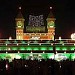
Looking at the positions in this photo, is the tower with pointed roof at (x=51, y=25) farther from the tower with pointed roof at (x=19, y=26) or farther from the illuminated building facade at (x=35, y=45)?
the tower with pointed roof at (x=19, y=26)

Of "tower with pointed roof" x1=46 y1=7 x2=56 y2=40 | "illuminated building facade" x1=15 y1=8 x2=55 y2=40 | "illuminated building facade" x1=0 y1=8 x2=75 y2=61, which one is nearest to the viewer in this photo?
"illuminated building facade" x1=0 y1=8 x2=75 y2=61

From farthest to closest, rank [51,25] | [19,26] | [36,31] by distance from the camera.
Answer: [51,25] < [19,26] < [36,31]

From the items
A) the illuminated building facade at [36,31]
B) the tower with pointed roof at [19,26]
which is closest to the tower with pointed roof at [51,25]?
the illuminated building facade at [36,31]

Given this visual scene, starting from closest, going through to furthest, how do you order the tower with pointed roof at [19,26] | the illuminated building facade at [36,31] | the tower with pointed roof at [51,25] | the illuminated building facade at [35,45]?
the illuminated building facade at [35,45]
the illuminated building facade at [36,31]
the tower with pointed roof at [19,26]
the tower with pointed roof at [51,25]

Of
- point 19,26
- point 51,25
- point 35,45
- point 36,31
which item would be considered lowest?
point 35,45

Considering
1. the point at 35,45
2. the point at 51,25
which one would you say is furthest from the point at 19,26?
the point at 51,25

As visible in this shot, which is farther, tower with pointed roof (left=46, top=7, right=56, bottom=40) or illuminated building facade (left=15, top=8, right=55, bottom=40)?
tower with pointed roof (left=46, top=7, right=56, bottom=40)

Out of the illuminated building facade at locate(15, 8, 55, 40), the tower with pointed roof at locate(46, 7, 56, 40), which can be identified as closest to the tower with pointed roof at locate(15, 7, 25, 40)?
the illuminated building facade at locate(15, 8, 55, 40)

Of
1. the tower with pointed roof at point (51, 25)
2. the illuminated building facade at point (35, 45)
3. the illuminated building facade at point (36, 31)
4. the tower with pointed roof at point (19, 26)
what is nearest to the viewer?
the illuminated building facade at point (35, 45)

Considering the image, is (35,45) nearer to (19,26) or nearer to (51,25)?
(19,26)

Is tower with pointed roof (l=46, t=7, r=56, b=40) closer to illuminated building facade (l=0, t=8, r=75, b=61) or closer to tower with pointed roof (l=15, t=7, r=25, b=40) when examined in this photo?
illuminated building facade (l=0, t=8, r=75, b=61)

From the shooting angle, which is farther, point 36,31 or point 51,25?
point 51,25

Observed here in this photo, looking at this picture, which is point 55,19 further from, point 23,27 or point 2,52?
point 2,52

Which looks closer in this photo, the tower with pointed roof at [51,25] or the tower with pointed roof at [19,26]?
the tower with pointed roof at [19,26]
